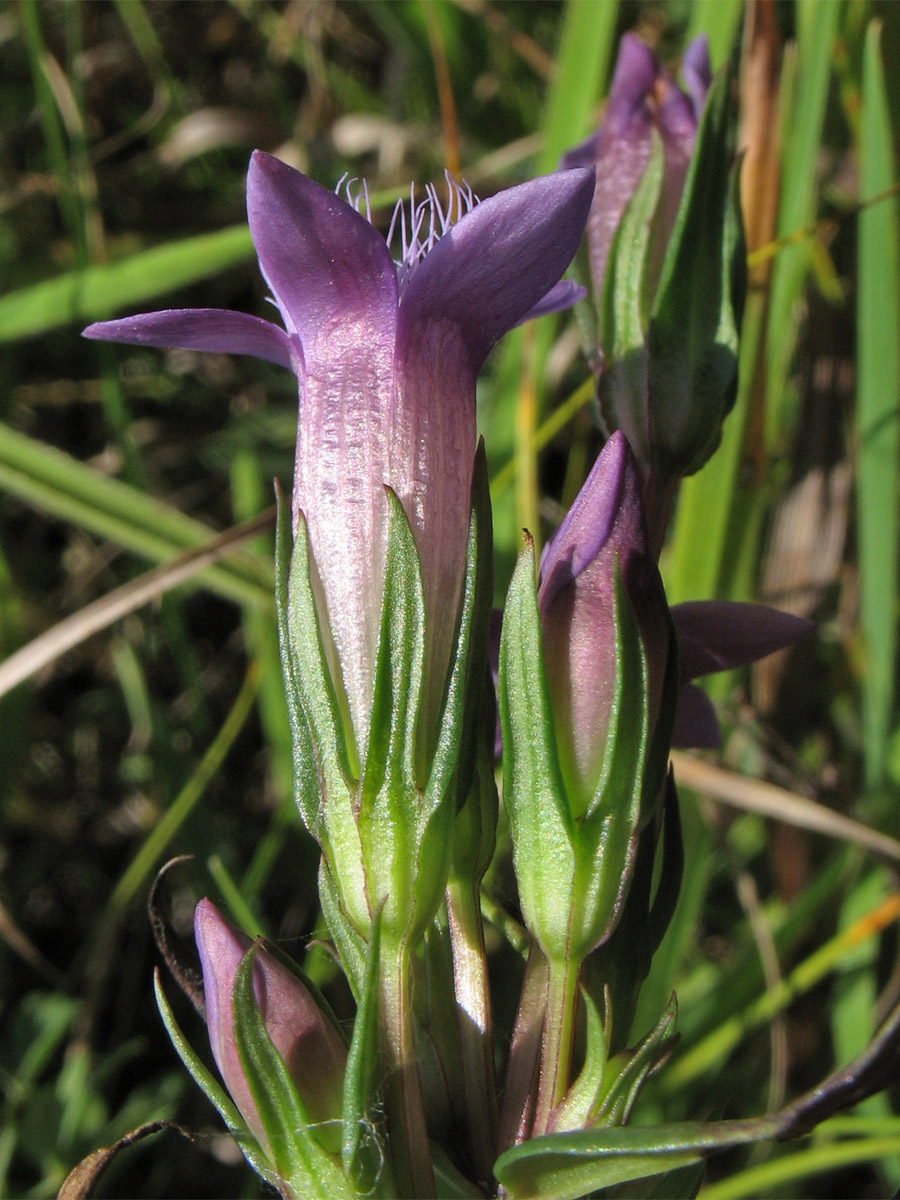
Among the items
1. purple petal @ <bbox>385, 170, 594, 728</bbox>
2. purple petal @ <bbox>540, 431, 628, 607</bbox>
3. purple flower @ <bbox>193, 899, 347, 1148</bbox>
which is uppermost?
purple petal @ <bbox>385, 170, 594, 728</bbox>

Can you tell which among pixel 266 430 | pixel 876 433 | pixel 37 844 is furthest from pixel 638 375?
pixel 37 844

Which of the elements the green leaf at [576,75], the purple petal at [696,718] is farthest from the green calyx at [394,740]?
the green leaf at [576,75]

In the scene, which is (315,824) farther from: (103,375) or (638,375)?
(103,375)

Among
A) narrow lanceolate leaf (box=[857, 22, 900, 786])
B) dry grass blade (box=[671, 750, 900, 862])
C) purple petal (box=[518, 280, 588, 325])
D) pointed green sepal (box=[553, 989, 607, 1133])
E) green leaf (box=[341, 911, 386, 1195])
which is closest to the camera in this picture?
green leaf (box=[341, 911, 386, 1195])

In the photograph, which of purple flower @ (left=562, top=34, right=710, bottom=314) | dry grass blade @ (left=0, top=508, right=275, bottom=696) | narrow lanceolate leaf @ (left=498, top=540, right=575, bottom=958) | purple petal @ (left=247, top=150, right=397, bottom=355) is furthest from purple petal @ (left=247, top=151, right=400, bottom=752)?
dry grass blade @ (left=0, top=508, right=275, bottom=696)

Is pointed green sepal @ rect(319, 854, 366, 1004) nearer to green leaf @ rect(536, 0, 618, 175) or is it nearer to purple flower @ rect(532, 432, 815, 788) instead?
purple flower @ rect(532, 432, 815, 788)

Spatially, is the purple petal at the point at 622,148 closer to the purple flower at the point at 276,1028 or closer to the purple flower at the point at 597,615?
the purple flower at the point at 597,615
